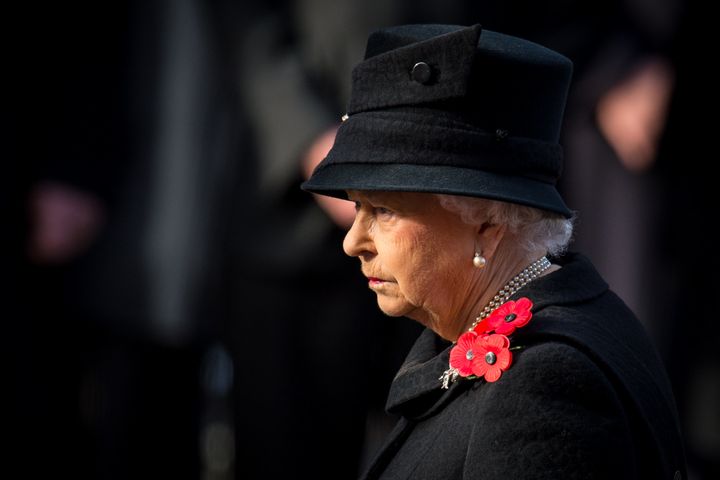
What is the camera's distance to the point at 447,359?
266cm

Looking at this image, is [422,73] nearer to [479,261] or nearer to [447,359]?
[479,261]

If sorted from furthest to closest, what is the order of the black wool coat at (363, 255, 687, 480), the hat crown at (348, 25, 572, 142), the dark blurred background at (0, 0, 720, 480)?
the dark blurred background at (0, 0, 720, 480), the hat crown at (348, 25, 572, 142), the black wool coat at (363, 255, 687, 480)

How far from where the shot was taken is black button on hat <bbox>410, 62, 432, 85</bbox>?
253 centimetres

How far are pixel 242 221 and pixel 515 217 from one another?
2111 millimetres

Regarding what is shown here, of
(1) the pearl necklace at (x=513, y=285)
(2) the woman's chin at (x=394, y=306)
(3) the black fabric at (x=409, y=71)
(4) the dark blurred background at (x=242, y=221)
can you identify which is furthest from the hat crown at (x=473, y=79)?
(4) the dark blurred background at (x=242, y=221)

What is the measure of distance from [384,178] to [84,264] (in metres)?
3.17

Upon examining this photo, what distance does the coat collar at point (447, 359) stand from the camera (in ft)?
8.51

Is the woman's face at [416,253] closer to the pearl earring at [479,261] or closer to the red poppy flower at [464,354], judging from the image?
the pearl earring at [479,261]

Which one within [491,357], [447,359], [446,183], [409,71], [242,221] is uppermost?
[409,71]

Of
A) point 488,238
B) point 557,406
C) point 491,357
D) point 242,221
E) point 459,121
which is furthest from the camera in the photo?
point 242,221

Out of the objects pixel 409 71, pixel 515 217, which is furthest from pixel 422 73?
pixel 515 217

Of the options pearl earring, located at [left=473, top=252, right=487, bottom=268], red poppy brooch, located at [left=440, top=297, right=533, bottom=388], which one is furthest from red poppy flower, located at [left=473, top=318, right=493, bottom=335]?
pearl earring, located at [left=473, top=252, right=487, bottom=268]

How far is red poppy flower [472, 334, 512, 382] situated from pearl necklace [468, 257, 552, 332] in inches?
7.4

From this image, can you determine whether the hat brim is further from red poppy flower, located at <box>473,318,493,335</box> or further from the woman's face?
red poppy flower, located at <box>473,318,493,335</box>
